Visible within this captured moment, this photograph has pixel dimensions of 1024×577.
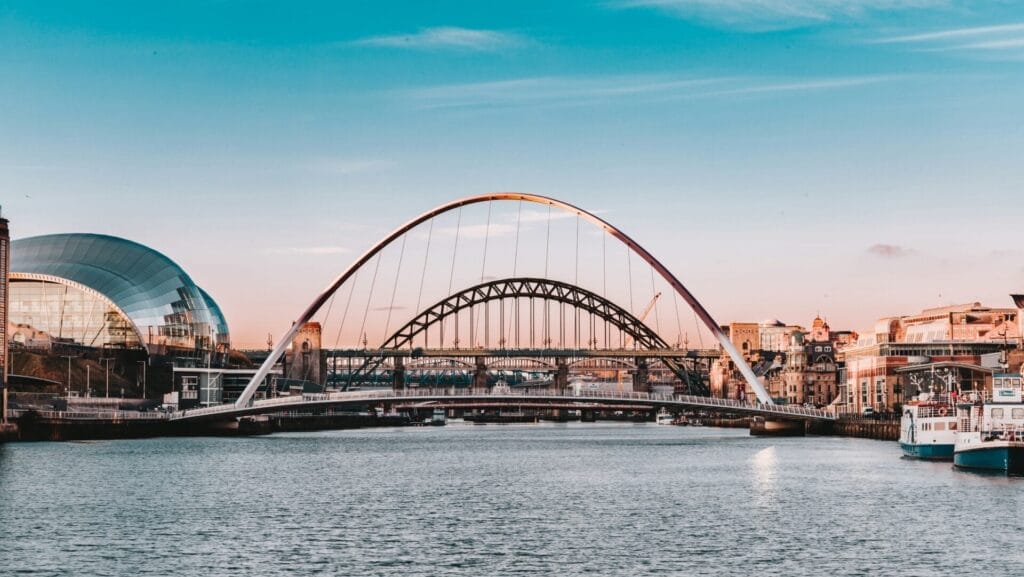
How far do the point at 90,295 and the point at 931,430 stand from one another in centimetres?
9961

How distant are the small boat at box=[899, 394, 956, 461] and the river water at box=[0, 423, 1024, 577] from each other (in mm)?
1683

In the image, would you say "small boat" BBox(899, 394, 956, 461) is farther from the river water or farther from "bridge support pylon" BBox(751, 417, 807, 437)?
"bridge support pylon" BBox(751, 417, 807, 437)

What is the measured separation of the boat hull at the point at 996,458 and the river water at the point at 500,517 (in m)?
1.23

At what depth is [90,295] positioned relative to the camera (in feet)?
518

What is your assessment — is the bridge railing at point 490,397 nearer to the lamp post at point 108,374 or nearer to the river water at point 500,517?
the lamp post at point 108,374

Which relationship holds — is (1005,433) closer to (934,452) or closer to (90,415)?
(934,452)

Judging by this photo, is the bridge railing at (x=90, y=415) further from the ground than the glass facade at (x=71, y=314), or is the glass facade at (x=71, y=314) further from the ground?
the glass facade at (x=71, y=314)

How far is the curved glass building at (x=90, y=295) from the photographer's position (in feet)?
517

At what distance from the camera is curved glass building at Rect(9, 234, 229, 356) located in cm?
15750

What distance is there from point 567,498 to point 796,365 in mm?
136461

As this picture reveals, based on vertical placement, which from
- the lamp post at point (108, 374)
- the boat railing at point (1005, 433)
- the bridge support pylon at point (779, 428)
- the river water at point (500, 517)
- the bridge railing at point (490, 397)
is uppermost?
the lamp post at point (108, 374)

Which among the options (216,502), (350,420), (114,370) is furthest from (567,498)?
(350,420)

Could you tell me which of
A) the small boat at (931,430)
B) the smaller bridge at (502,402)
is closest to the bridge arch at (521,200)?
the smaller bridge at (502,402)

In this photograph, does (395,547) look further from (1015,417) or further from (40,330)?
(40,330)
